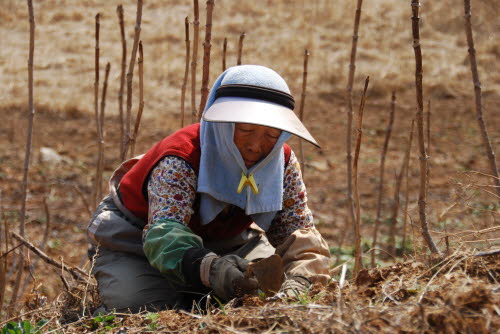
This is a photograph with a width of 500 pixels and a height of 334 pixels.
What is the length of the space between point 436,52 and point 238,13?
351 cm

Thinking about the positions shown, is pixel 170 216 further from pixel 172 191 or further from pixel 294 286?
pixel 294 286

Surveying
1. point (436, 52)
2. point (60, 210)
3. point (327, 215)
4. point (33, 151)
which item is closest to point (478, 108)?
point (327, 215)

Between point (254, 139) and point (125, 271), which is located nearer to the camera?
point (254, 139)

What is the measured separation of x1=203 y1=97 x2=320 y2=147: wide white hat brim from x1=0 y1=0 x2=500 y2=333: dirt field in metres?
0.45

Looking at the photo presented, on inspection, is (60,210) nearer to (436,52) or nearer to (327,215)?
(327,215)

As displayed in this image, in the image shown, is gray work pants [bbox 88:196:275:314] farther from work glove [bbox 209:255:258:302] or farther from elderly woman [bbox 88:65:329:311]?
work glove [bbox 209:255:258:302]

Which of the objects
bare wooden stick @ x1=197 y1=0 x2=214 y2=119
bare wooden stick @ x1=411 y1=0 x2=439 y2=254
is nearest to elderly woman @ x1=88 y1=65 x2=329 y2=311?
bare wooden stick @ x1=411 y1=0 x2=439 y2=254

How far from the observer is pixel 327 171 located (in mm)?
6277

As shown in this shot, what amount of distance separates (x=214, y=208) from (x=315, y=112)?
19.3 ft

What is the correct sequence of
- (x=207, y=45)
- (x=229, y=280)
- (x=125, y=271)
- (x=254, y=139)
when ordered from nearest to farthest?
(x=229, y=280) < (x=254, y=139) < (x=125, y=271) < (x=207, y=45)

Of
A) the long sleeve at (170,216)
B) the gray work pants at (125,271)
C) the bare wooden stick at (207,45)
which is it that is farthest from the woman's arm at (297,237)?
the bare wooden stick at (207,45)

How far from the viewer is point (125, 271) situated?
2.36m

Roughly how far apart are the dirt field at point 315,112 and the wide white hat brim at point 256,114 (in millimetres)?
453

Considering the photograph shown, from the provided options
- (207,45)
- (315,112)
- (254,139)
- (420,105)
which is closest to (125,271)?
(254,139)
